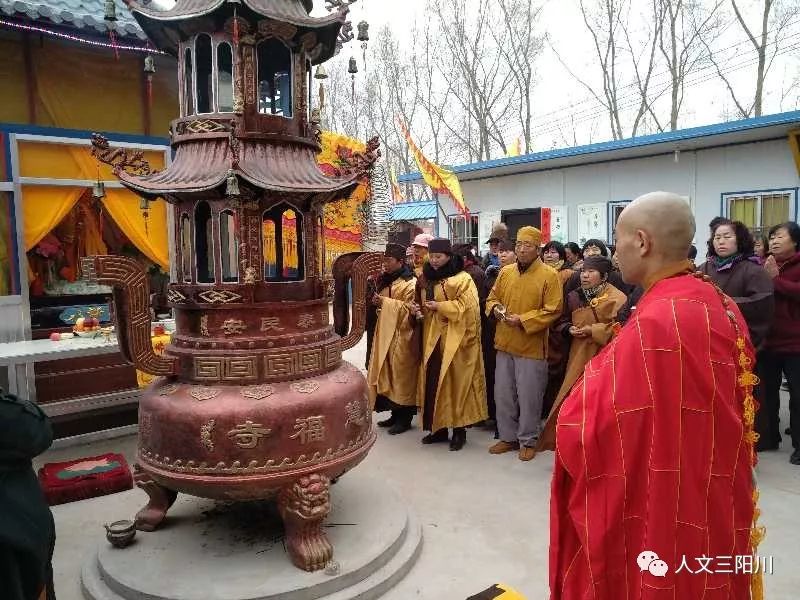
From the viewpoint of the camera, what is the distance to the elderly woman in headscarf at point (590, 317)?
16.1ft

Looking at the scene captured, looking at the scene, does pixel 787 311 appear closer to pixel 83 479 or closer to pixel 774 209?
pixel 774 209

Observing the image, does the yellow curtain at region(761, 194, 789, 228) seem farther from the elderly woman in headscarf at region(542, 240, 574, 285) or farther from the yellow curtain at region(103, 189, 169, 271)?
the yellow curtain at region(103, 189, 169, 271)

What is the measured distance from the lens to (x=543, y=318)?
17.0ft

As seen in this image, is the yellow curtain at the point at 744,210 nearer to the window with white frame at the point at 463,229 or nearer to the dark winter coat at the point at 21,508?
the window with white frame at the point at 463,229

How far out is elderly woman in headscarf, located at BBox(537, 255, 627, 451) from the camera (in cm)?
491

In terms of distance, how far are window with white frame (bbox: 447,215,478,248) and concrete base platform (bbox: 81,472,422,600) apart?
10.8 m

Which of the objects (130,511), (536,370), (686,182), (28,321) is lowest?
(130,511)

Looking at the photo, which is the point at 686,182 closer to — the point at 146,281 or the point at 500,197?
the point at 500,197

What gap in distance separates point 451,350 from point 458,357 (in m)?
0.13

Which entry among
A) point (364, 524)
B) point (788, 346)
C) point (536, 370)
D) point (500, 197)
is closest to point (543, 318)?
point (536, 370)

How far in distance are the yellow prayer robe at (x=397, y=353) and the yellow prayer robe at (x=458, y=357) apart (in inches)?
11.2

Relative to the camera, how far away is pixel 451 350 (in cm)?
545

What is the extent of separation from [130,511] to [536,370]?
3446 millimetres

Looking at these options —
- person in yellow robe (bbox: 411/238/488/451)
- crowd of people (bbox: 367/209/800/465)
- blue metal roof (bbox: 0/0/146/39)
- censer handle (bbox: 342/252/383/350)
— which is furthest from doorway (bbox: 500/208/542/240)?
censer handle (bbox: 342/252/383/350)
